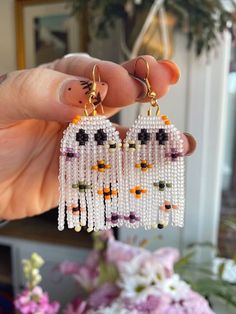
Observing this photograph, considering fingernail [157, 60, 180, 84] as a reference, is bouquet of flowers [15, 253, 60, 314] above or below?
below

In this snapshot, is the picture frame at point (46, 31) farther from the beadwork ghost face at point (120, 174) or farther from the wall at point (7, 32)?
the beadwork ghost face at point (120, 174)

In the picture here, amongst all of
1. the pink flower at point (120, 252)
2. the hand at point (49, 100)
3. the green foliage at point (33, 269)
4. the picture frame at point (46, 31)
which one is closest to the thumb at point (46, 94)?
the hand at point (49, 100)

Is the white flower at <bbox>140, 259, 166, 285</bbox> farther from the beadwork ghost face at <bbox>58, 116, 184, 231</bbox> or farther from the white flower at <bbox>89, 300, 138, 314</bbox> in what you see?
the beadwork ghost face at <bbox>58, 116, 184, 231</bbox>

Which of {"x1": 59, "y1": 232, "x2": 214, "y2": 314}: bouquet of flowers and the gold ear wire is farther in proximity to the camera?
{"x1": 59, "y1": 232, "x2": 214, "y2": 314}: bouquet of flowers

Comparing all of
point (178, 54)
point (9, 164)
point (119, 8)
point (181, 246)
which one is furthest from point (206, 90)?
point (9, 164)

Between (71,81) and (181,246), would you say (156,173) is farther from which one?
(181,246)

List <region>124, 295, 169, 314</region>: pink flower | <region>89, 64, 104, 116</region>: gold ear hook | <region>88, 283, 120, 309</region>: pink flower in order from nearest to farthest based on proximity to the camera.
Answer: <region>89, 64, 104, 116</region>: gold ear hook → <region>124, 295, 169, 314</region>: pink flower → <region>88, 283, 120, 309</region>: pink flower

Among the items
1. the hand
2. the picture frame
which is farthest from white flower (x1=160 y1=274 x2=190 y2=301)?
the picture frame
